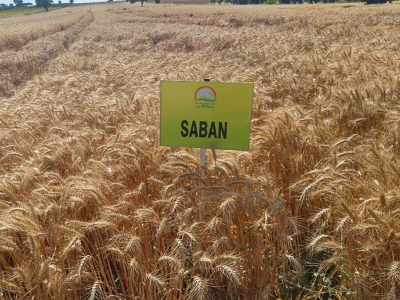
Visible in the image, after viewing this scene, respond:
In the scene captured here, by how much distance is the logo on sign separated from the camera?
8.11ft

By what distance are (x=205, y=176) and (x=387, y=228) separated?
1249mm

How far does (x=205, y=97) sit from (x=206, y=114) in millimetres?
120

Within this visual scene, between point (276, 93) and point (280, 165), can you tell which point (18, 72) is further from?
point (280, 165)

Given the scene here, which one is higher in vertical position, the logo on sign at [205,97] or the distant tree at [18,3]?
the distant tree at [18,3]

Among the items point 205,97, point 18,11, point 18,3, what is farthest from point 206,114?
point 18,3

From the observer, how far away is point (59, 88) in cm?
628

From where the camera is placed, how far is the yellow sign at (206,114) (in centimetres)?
246

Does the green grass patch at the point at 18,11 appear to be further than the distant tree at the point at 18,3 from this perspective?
No

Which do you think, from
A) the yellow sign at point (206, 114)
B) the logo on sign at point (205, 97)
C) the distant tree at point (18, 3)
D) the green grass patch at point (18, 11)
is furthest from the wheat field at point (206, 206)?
the distant tree at point (18, 3)

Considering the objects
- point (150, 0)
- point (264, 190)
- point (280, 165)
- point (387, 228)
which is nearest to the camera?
point (387, 228)

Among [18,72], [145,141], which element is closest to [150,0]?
[18,72]

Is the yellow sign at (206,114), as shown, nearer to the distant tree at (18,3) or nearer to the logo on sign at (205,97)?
the logo on sign at (205,97)

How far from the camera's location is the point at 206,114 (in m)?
2.52

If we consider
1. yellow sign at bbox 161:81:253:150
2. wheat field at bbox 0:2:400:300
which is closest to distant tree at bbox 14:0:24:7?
wheat field at bbox 0:2:400:300
